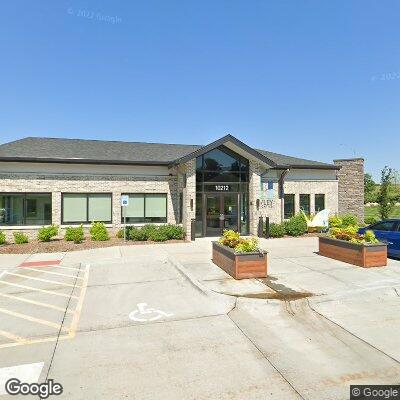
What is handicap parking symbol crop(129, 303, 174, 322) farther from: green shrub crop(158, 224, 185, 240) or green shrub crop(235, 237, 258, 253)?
green shrub crop(158, 224, 185, 240)

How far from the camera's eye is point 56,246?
628 inches

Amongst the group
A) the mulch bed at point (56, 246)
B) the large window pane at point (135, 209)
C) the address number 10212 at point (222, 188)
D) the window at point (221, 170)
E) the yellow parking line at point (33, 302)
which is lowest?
the yellow parking line at point (33, 302)

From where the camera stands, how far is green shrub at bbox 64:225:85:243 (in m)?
17.0

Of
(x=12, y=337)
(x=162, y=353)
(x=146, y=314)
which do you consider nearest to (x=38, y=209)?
(x=12, y=337)

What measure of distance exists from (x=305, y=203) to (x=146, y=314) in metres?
19.2

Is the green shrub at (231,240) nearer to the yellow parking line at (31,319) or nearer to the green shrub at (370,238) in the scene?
the green shrub at (370,238)

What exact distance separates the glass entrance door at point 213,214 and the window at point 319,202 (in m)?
8.84

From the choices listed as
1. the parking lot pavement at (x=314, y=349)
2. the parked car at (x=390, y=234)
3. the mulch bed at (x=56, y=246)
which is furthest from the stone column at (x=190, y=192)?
the parking lot pavement at (x=314, y=349)

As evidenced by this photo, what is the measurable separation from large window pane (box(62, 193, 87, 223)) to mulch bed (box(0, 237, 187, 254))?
5.21 feet

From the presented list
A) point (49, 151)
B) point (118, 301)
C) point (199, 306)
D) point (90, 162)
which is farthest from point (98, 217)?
point (199, 306)

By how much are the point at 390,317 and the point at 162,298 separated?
5315 millimetres

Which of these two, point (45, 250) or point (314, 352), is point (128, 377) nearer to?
point (314, 352)

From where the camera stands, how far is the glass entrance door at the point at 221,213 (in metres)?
19.5

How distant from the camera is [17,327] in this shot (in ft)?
21.0
